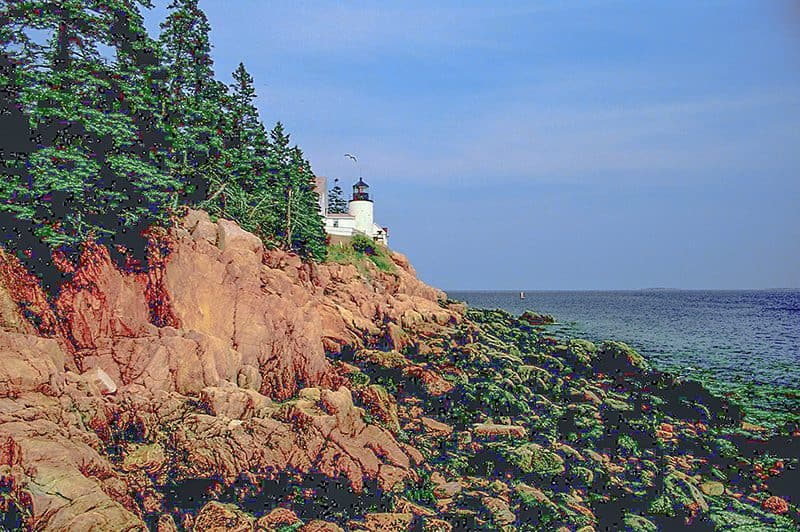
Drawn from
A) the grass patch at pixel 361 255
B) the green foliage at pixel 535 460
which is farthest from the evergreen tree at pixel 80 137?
the grass patch at pixel 361 255

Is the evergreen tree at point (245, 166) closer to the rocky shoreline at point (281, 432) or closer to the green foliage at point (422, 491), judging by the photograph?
the rocky shoreline at point (281, 432)

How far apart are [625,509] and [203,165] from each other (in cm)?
3809

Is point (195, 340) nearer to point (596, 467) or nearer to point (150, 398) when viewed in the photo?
point (150, 398)

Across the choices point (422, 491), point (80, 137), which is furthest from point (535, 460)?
point (80, 137)

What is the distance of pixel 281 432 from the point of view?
18.3m

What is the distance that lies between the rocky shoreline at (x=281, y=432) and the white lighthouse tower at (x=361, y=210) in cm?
5329

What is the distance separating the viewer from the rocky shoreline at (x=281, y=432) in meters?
14.8

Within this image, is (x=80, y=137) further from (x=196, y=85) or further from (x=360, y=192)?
(x=360, y=192)

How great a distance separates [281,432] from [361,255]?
50.4m

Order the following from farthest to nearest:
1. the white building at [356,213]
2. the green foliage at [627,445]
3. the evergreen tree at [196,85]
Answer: the white building at [356,213] < the evergreen tree at [196,85] < the green foliage at [627,445]

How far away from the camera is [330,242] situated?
67.7 m

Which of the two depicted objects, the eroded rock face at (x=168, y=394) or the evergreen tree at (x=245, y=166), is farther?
the evergreen tree at (x=245, y=166)

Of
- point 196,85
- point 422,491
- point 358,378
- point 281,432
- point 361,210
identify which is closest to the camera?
point 422,491

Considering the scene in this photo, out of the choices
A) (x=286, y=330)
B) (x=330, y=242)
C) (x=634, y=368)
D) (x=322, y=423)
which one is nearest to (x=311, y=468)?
(x=322, y=423)
